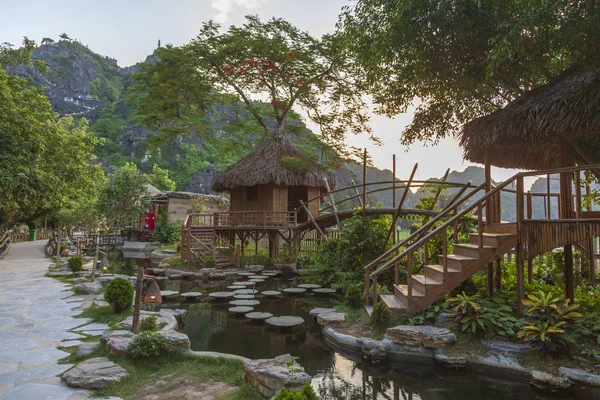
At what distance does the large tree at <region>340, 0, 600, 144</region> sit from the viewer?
619 centimetres

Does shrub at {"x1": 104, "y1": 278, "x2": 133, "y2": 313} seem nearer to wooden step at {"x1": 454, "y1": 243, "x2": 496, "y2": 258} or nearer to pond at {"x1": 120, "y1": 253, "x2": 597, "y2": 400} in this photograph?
pond at {"x1": 120, "y1": 253, "x2": 597, "y2": 400}

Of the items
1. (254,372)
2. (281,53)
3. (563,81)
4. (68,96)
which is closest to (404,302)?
(254,372)

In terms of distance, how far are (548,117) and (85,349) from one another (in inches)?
325

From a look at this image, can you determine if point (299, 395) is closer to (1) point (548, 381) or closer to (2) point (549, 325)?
(1) point (548, 381)

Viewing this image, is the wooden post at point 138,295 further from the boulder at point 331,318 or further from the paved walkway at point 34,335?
the boulder at point 331,318

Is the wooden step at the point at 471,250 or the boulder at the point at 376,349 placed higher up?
the wooden step at the point at 471,250

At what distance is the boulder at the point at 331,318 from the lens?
25.2ft

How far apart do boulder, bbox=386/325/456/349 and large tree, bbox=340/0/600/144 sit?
4710mm

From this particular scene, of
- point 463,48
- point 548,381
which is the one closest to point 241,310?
point 548,381

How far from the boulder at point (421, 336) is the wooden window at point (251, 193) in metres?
14.4

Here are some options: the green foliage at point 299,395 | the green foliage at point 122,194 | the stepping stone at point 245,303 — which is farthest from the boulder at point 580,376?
the green foliage at point 122,194

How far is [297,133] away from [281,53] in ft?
17.5

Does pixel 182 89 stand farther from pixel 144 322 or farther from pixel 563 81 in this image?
pixel 563 81

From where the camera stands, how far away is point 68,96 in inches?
2795
